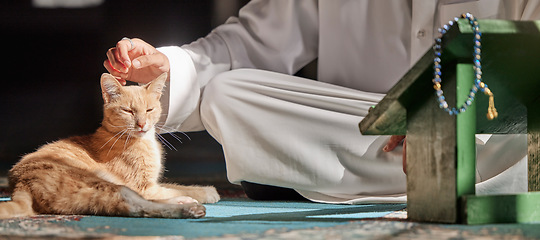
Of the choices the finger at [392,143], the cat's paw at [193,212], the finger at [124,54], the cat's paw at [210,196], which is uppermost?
the finger at [124,54]

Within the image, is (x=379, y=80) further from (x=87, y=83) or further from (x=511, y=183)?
(x=87, y=83)

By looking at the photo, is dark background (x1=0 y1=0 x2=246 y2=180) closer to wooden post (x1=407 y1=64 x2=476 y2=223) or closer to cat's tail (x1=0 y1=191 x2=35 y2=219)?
cat's tail (x1=0 y1=191 x2=35 y2=219)

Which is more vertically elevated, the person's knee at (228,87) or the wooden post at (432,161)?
the person's knee at (228,87)

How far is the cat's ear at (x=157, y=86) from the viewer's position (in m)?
2.12

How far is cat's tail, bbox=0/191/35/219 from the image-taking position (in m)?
1.65

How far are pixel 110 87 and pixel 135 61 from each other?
14 cm

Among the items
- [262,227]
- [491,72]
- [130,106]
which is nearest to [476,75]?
[491,72]

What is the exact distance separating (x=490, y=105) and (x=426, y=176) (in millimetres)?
191

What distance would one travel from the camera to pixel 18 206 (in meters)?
1.70

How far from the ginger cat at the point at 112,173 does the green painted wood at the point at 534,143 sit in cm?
80

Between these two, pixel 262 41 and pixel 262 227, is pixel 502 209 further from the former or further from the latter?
pixel 262 41

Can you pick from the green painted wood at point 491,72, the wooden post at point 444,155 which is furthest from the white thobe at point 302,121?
the wooden post at point 444,155

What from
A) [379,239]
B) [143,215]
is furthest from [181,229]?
[379,239]

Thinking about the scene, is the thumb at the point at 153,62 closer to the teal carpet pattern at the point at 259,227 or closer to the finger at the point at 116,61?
the finger at the point at 116,61
